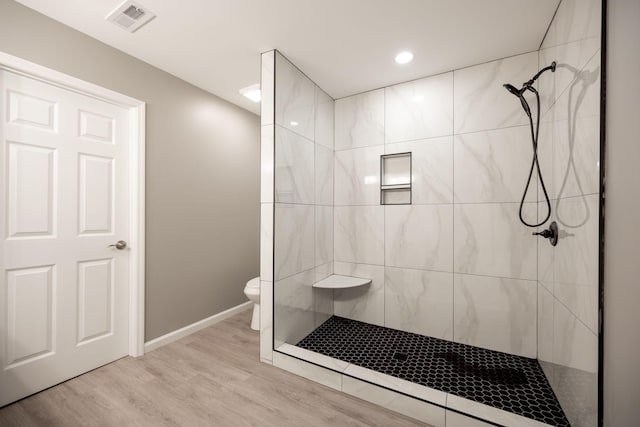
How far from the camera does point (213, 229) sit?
9.75 ft

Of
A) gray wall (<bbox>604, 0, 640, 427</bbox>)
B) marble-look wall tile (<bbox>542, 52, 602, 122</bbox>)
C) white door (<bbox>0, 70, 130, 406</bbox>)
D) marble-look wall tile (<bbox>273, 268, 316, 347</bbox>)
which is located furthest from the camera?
marble-look wall tile (<bbox>273, 268, 316, 347</bbox>)

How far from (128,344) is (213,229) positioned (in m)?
1.26

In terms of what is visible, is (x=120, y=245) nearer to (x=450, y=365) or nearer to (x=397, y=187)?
(x=397, y=187)

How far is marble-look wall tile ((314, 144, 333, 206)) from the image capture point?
2.74m

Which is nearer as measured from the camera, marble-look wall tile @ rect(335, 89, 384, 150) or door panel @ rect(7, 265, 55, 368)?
door panel @ rect(7, 265, 55, 368)

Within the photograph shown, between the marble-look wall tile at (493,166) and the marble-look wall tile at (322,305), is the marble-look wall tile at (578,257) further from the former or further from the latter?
the marble-look wall tile at (322,305)

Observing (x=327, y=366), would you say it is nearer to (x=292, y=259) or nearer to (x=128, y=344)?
(x=292, y=259)

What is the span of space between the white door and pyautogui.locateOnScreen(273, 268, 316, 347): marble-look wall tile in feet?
4.28

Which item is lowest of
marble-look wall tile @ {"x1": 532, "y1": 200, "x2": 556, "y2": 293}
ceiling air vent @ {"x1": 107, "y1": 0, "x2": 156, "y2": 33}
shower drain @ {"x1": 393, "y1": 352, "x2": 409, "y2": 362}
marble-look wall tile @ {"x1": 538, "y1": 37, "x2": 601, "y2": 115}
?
shower drain @ {"x1": 393, "y1": 352, "x2": 409, "y2": 362}

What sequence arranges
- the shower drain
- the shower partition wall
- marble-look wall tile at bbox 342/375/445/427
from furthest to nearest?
the shower drain < marble-look wall tile at bbox 342/375/445/427 < the shower partition wall

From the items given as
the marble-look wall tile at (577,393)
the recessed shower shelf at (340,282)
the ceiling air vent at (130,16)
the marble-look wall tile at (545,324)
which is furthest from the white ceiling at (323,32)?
the marble-look wall tile at (577,393)

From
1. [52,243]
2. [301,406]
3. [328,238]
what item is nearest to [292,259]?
[328,238]

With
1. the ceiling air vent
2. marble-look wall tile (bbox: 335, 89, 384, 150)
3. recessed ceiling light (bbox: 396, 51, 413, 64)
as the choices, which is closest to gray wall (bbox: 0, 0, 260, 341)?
the ceiling air vent

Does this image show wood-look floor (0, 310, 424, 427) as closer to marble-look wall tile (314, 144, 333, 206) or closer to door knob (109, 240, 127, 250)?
door knob (109, 240, 127, 250)
